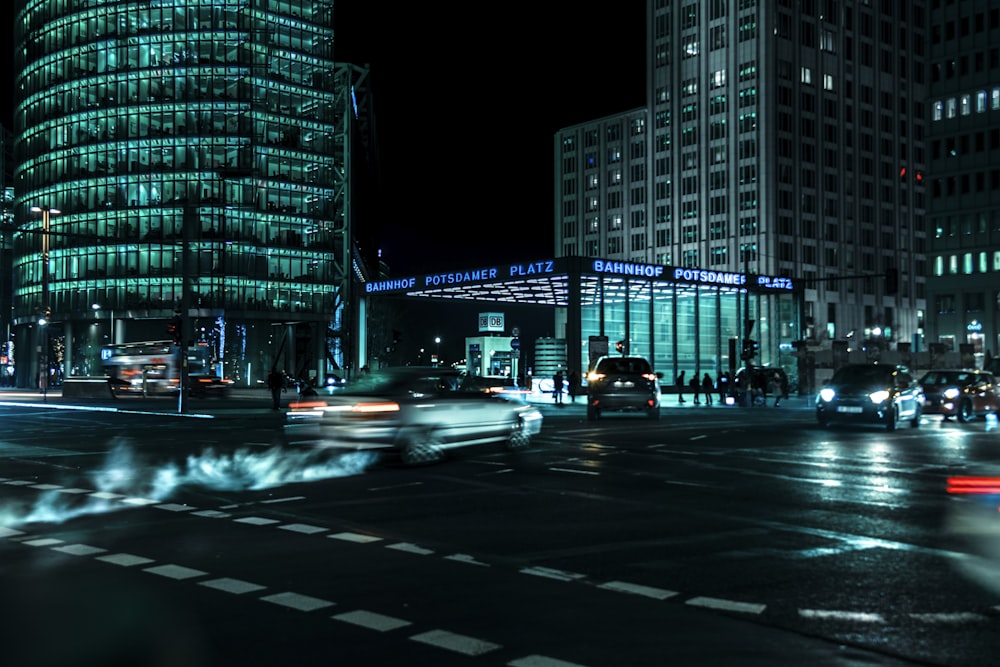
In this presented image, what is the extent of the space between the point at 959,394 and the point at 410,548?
2598cm

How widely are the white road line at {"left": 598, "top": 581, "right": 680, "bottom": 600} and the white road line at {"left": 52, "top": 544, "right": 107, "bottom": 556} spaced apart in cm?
440

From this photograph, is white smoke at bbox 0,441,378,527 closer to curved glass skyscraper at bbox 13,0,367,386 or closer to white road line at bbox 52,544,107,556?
white road line at bbox 52,544,107,556

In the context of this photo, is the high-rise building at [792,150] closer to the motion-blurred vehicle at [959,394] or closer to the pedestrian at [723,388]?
the pedestrian at [723,388]

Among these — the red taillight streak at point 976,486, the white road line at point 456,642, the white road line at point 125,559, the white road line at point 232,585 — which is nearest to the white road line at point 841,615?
the white road line at point 456,642

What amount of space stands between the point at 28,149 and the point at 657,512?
94.9 meters

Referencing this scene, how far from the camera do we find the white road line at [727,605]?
636cm

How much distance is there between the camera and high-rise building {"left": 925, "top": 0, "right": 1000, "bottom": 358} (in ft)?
324

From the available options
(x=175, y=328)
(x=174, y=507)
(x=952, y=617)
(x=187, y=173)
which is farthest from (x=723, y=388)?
(x=187, y=173)

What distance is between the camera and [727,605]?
255 inches

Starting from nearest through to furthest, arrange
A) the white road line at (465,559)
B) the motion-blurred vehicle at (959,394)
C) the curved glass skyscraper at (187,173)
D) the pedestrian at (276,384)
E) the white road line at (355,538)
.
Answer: the white road line at (465,559) < the white road line at (355,538) < the motion-blurred vehicle at (959,394) < the pedestrian at (276,384) < the curved glass skyscraper at (187,173)

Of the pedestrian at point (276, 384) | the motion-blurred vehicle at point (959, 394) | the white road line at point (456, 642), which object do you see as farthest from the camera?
the pedestrian at point (276, 384)

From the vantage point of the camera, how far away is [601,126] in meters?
155

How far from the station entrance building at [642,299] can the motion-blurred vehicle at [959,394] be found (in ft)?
48.4

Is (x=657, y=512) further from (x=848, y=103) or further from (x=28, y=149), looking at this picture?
(x=848, y=103)
